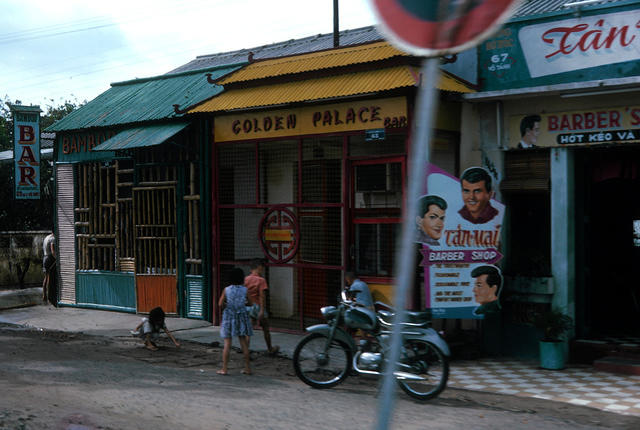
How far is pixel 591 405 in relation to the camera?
27.8 ft

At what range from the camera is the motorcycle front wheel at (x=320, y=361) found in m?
9.05

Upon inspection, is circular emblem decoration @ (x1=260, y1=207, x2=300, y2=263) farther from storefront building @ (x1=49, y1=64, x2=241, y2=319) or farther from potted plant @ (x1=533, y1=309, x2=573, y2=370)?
potted plant @ (x1=533, y1=309, x2=573, y2=370)

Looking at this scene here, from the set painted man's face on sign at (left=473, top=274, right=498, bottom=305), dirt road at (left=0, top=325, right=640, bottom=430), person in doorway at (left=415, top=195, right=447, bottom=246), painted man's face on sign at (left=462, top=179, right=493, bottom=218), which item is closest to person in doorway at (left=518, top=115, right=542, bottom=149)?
painted man's face on sign at (left=462, top=179, right=493, bottom=218)

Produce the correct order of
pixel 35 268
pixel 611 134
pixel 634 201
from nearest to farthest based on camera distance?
1. pixel 611 134
2. pixel 634 201
3. pixel 35 268

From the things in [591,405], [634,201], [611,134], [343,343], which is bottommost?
[591,405]

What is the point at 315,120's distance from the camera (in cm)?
1271

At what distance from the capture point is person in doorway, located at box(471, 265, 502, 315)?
10828mm

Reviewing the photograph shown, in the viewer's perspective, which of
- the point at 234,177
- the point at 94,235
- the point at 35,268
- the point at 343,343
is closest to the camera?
the point at 343,343

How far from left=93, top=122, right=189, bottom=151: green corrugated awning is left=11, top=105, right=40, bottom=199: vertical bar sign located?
324 cm

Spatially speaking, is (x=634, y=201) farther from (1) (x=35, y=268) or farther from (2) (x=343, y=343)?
(1) (x=35, y=268)

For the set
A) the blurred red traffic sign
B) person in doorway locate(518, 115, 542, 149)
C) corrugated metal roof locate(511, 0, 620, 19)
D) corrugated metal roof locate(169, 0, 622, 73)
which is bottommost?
the blurred red traffic sign

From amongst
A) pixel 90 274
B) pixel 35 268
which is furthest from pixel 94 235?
pixel 35 268

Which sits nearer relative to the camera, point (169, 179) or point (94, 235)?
point (169, 179)

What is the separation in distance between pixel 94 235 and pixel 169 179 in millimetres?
2709
